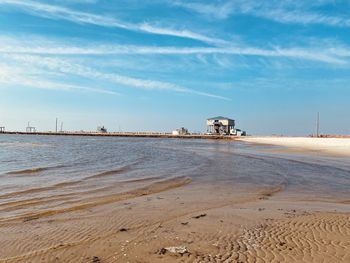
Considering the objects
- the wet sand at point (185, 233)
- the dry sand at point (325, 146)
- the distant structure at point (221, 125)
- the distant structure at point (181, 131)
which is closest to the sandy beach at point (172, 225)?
the wet sand at point (185, 233)

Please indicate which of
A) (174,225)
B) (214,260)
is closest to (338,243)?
(214,260)

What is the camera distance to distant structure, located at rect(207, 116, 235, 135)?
4512 inches

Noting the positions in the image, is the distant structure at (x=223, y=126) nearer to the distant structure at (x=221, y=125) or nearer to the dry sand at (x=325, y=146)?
the distant structure at (x=221, y=125)

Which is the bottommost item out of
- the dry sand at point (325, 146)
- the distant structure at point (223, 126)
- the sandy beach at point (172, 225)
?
the sandy beach at point (172, 225)

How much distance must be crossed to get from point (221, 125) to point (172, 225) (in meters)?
109

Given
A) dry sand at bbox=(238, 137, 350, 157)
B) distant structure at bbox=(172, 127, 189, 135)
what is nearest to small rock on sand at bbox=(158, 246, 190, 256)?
dry sand at bbox=(238, 137, 350, 157)

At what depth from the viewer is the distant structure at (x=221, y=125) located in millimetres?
114613

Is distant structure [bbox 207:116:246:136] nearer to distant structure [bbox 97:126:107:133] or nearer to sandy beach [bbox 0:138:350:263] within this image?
distant structure [bbox 97:126:107:133]

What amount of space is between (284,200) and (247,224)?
378cm

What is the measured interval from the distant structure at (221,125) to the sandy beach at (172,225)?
103 meters

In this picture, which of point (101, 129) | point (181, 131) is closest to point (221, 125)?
point (181, 131)

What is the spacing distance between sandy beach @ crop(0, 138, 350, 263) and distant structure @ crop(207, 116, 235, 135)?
103 metres

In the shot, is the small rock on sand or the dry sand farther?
the dry sand

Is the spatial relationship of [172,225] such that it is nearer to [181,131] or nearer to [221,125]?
[221,125]
